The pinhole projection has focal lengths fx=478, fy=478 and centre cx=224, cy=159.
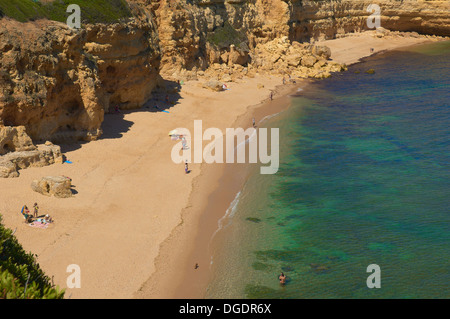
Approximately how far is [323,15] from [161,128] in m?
63.2

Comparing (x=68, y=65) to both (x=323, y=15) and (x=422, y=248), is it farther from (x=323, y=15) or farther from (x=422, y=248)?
(x=323, y=15)

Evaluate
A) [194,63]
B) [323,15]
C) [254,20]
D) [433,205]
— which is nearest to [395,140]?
[433,205]

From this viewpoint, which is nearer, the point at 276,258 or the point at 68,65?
the point at 276,258

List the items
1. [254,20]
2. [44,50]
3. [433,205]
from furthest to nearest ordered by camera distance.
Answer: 1. [254,20]
2. [44,50]
3. [433,205]

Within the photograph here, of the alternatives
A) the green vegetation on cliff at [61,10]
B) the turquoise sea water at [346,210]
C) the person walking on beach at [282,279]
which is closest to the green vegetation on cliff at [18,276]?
the turquoise sea water at [346,210]

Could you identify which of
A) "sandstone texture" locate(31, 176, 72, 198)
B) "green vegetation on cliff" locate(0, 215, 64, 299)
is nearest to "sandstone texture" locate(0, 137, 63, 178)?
"sandstone texture" locate(31, 176, 72, 198)

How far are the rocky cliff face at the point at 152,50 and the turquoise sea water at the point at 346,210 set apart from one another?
17.3 meters

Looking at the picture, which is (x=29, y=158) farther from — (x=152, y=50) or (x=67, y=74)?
(x=152, y=50)

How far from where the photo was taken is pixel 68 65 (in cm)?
4322

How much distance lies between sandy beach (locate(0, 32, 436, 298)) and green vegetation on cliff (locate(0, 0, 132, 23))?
1056cm

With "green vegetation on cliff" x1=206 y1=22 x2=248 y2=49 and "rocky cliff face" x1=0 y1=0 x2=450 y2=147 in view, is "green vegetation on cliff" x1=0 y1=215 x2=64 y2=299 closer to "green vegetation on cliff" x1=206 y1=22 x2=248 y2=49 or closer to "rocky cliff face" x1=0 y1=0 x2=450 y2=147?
"rocky cliff face" x1=0 y1=0 x2=450 y2=147

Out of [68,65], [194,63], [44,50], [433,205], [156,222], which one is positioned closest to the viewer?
[156,222]

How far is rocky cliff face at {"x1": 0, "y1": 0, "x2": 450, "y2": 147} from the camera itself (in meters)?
39.8

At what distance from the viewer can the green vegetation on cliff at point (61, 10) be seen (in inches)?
1639
